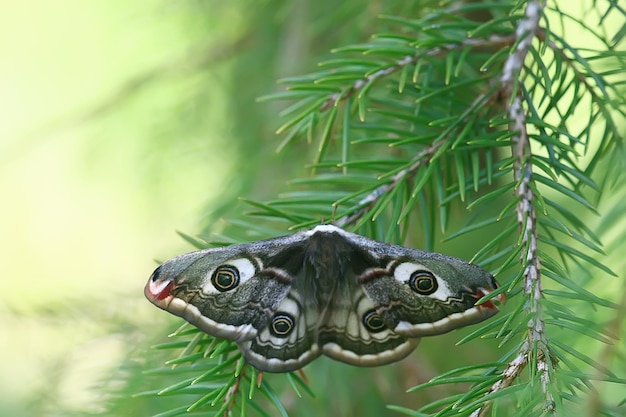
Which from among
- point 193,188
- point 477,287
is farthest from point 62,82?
point 477,287

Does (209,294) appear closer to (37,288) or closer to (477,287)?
(477,287)

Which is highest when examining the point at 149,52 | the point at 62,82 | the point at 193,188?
the point at 62,82

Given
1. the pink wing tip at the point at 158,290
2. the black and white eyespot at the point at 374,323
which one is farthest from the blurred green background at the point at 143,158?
the black and white eyespot at the point at 374,323

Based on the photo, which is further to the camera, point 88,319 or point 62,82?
point 62,82

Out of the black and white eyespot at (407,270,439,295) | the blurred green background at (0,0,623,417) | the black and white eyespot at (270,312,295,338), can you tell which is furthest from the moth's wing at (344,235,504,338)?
the blurred green background at (0,0,623,417)

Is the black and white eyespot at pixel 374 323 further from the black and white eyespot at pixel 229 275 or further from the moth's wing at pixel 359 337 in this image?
the black and white eyespot at pixel 229 275

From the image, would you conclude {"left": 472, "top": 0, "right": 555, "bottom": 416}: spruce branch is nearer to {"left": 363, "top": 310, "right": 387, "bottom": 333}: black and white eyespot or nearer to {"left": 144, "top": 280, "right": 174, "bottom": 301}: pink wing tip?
{"left": 363, "top": 310, "right": 387, "bottom": 333}: black and white eyespot

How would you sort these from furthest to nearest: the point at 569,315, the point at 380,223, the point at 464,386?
the point at 464,386
the point at 380,223
the point at 569,315

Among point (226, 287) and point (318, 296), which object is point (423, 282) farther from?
point (226, 287)
